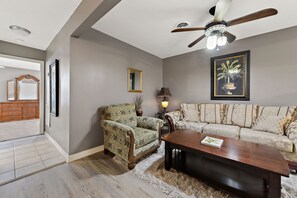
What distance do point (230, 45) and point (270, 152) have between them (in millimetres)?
2502

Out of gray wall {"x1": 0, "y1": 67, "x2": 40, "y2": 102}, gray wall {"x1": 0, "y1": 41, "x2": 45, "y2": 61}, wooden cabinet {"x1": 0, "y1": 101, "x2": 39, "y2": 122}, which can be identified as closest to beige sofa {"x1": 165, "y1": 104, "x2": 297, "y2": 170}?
gray wall {"x1": 0, "y1": 41, "x2": 45, "y2": 61}

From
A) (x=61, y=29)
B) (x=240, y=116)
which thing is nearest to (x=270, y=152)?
(x=240, y=116)

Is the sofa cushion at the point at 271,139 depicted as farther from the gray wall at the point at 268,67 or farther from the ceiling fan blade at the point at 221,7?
the ceiling fan blade at the point at 221,7

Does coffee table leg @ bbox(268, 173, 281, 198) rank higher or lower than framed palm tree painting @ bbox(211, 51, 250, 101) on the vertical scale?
lower

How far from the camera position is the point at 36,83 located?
19.2 ft

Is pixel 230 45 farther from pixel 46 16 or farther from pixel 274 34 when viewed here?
pixel 46 16

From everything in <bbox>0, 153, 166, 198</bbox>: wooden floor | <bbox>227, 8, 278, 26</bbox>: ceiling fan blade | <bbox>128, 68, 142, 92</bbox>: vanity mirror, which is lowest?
<bbox>0, 153, 166, 198</bbox>: wooden floor

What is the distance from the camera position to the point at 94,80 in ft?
8.11

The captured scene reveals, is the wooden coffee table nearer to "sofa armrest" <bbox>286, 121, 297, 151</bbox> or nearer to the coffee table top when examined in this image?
the coffee table top

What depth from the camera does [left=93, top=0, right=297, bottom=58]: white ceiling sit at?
1780 mm

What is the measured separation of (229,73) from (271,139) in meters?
1.63

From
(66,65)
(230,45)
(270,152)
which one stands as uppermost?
(230,45)

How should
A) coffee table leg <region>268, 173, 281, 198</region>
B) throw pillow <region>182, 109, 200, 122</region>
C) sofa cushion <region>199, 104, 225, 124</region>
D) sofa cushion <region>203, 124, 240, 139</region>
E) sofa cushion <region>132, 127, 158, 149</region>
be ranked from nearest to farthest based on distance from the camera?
coffee table leg <region>268, 173, 281, 198</region>
sofa cushion <region>132, 127, 158, 149</region>
sofa cushion <region>203, 124, 240, 139</region>
sofa cushion <region>199, 104, 225, 124</region>
throw pillow <region>182, 109, 200, 122</region>

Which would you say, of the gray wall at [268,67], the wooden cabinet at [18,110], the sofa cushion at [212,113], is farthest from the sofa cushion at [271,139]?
the wooden cabinet at [18,110]
